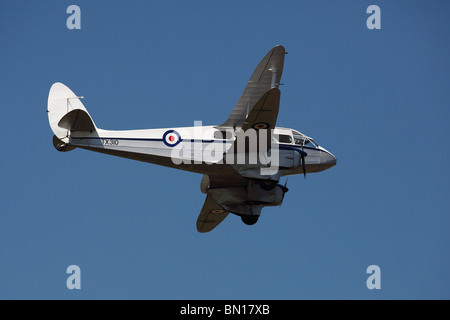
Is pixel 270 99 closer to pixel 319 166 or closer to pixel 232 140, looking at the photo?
pixel 232 140

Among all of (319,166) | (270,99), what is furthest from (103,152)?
(319,166)

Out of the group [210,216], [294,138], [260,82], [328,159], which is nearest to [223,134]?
[260,82]

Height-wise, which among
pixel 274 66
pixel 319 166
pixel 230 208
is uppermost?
pixel 274 66

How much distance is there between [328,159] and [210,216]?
294 inches

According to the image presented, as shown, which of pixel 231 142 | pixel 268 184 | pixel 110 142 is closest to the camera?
pixel 110 142

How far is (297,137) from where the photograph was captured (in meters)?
31.9

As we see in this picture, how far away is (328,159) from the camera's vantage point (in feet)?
109

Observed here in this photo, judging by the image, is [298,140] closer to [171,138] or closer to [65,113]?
[171,138]

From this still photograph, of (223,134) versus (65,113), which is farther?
(223,134)

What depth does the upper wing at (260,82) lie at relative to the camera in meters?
30.0

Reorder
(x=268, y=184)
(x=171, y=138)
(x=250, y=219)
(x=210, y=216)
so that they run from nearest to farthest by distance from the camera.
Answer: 1. (x=171, y=138)
2. (x=268, y=184)
3. (x=250, y=219)
4. (x=210, y=216)

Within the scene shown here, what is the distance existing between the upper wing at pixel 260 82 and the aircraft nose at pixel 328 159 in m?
4.95

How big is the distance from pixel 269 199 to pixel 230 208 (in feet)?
6.80

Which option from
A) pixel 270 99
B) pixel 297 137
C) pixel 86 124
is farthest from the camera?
pixel 297 137
